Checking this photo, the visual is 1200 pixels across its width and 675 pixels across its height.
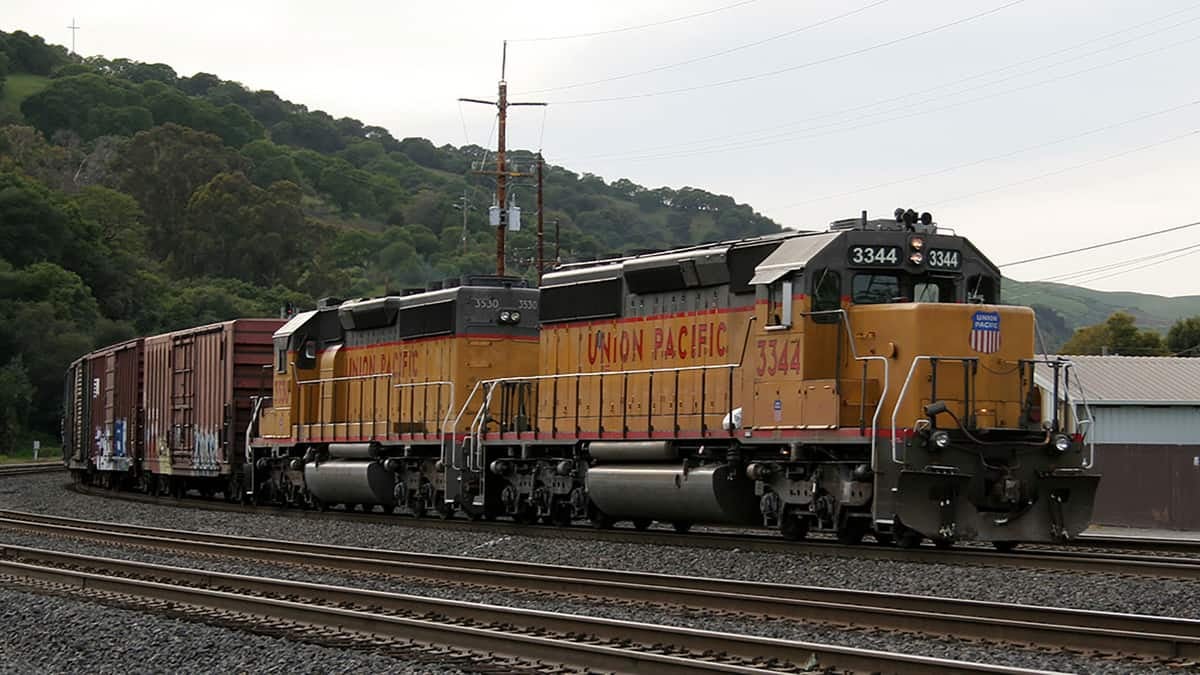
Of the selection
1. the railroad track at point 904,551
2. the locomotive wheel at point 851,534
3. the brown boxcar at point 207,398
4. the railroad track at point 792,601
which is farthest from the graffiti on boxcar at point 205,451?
the locomotive wheel at point 851,534

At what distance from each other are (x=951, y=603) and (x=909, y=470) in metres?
3.77

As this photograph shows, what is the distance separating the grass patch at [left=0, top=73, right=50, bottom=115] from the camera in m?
145

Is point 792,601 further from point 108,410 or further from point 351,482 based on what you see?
point 108,410

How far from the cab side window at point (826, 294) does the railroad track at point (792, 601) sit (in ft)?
12.3

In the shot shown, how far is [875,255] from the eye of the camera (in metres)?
15.7

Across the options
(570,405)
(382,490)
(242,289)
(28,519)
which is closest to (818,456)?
(570,405)

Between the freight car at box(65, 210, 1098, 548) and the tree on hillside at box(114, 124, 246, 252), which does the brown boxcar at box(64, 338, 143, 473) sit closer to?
the freight car at box(65, 210, 1098, 548)

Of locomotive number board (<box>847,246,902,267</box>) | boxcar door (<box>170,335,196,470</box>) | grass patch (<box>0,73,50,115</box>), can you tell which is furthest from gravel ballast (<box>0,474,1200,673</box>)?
grass patch (<box>0,73,50,115</box>)

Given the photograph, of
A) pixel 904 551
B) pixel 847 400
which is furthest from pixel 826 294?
pixel 904 551

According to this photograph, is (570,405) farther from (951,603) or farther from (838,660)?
(838,660)

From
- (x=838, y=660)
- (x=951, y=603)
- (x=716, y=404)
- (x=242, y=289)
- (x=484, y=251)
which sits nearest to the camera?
(x=838, y=660)

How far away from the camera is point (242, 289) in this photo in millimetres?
91000

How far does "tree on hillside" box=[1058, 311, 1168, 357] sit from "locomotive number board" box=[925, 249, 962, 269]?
5562 cm

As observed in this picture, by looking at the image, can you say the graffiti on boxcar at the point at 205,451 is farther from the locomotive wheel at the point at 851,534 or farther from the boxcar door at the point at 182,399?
the locomotive wheel at the point at 851,534
